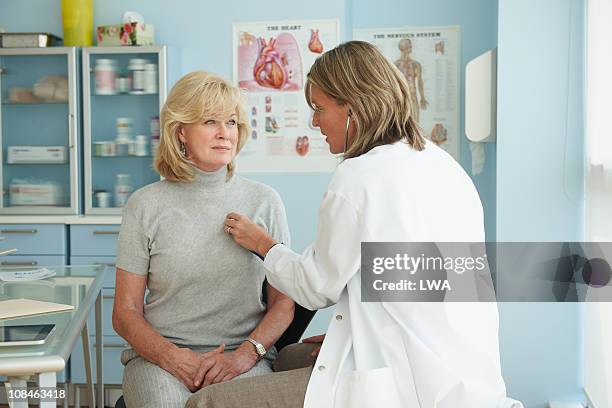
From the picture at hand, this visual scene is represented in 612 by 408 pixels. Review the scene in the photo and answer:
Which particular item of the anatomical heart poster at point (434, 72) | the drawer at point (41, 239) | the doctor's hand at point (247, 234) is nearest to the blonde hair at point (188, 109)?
the doctor's hand at point (247, 234)

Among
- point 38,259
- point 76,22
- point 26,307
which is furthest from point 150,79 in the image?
point 26,307

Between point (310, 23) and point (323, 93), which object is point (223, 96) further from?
point (310, 23)

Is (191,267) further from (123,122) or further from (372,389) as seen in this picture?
(123,122)

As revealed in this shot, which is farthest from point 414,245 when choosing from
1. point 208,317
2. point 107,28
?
point 107,28

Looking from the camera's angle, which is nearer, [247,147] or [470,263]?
[470,263]

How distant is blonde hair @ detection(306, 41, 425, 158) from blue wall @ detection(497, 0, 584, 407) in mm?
1610

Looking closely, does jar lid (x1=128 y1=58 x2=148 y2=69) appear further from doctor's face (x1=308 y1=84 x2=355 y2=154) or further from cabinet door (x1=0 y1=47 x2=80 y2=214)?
doctor's face (x1=308 y1=84 x2=355 y2=154)

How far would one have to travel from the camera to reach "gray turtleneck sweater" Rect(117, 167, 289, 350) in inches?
87.5

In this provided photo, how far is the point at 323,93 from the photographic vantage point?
6.60 feet

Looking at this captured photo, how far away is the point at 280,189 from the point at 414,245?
252 cm

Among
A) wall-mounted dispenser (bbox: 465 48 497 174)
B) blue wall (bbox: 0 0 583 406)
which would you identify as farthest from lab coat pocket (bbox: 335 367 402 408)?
wall-mounted dispenser (bbox: 465 48 497 174)

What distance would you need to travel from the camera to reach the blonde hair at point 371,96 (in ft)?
6.34

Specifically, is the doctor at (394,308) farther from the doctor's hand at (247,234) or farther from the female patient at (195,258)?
the female patient at (195,258)

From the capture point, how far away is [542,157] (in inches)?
134
